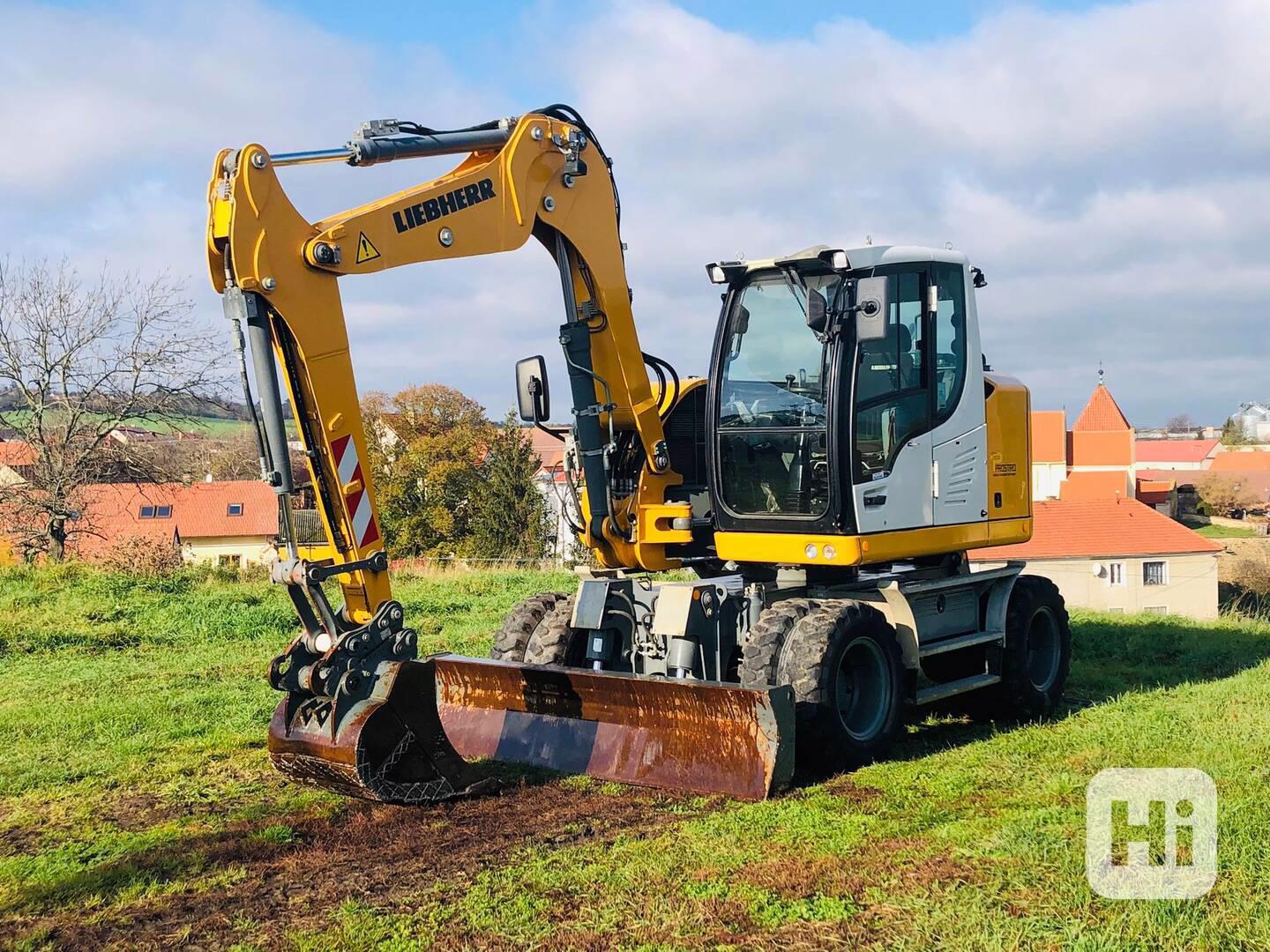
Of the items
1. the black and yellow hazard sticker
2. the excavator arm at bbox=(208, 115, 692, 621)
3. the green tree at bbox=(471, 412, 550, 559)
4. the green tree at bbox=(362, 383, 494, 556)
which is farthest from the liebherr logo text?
the green tree at bbox=(362, 383, 494, 556)

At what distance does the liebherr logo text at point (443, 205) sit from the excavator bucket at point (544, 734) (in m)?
2.48

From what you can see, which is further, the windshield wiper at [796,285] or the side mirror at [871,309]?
the windshield wiper at [796,285]

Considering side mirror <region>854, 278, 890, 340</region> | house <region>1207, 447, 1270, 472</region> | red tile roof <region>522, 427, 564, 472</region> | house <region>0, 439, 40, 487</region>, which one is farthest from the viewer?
house <region>1207, 447, 1270, 472</region>

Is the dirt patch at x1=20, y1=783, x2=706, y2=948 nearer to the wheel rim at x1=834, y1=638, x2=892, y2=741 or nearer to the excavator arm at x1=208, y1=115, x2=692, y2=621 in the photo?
the excavator arm at x1=208, y1=115, x2=692, y2=621

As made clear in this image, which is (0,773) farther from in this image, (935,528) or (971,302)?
(971,302)

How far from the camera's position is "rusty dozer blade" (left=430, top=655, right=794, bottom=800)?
657 centimetres

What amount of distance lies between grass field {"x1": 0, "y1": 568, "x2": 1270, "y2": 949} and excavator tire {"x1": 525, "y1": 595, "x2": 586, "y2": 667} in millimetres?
1107

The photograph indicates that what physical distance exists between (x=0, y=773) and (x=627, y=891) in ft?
15.1

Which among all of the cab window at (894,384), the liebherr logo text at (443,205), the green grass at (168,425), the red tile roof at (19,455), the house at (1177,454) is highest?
the house at (1177,454)

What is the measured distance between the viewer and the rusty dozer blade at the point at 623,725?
6.57 meters

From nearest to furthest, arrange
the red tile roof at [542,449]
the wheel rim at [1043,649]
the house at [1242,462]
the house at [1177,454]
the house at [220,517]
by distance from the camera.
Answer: the wheel rim at [1043,649] → the red tile roof at [542,449] → the house at [220,517] → the house at [1242,462] → the house at [1177,454]

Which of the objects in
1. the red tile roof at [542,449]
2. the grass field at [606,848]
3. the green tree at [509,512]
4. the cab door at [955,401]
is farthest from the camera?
the red tile roof at [542,449]

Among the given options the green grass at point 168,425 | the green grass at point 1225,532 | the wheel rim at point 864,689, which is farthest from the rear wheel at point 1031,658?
the green grass at point 1225,532

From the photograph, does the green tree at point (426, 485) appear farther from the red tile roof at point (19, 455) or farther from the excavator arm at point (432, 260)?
the excavator arm at point (432, 260)
